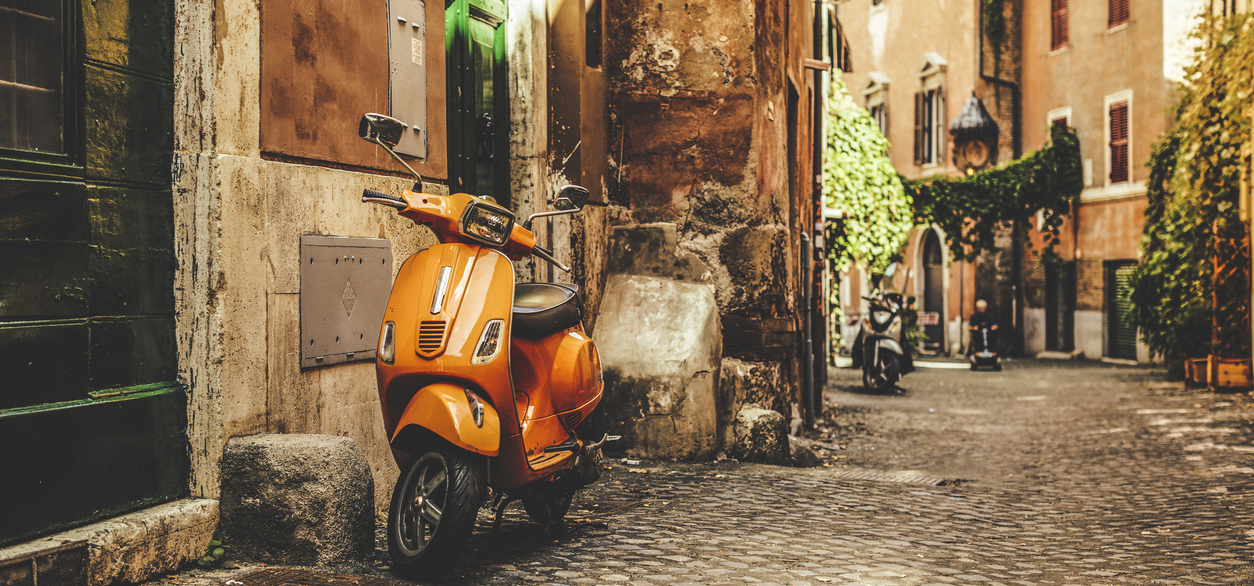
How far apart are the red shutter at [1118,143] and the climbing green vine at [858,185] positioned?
7.84 meters

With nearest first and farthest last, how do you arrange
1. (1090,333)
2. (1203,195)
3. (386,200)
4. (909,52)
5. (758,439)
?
(386,200) → (758,439) → (1203,195) → (1090,333) → (909,52)

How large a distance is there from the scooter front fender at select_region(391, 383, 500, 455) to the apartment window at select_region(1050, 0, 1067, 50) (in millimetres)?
24098

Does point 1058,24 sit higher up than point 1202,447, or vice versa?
point 1058,24

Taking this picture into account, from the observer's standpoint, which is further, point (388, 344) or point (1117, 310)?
point (1117, 310)

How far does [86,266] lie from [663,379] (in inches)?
148

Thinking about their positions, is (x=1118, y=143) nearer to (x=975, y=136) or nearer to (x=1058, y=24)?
(x=975, y=136)

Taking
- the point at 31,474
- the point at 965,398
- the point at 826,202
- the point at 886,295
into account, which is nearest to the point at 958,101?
the point at 826,202

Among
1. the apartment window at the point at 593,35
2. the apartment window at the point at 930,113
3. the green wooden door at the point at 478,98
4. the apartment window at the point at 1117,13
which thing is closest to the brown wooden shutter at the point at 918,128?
the apartment window at the point at 930,113

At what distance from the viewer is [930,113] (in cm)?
2628

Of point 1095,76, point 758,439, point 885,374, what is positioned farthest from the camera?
point 1095,76

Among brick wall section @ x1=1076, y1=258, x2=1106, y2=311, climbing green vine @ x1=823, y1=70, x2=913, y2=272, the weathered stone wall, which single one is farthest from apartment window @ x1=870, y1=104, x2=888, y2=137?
the weathered stone wall

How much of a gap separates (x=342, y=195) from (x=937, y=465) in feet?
17.7

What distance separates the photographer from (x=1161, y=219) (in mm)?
A: 14289

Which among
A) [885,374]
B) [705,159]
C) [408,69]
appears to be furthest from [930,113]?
[408,69]
